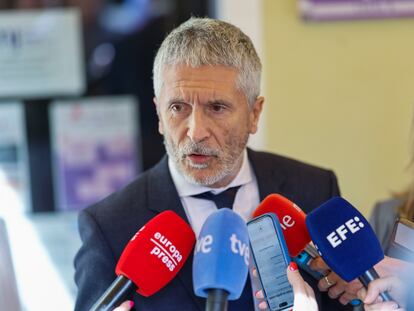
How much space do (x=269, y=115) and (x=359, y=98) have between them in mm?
355

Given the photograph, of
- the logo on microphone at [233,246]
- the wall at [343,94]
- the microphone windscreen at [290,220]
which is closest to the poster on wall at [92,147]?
the wall at [343,94]

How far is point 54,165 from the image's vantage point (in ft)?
8.51

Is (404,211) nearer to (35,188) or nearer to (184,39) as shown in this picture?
(184,39)

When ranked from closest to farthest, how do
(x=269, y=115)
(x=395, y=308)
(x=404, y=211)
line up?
(x=395, y=308) → (x=404, y=211) → (x=269, y=115)

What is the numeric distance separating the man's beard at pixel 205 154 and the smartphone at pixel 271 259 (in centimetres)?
14

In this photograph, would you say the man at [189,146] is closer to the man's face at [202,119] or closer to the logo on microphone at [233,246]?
the man's face at [202,119]

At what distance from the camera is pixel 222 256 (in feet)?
3.42

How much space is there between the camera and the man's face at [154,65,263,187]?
1.31 m

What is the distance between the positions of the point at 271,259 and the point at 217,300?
11.2 inches

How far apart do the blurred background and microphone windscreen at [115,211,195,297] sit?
1243 mm

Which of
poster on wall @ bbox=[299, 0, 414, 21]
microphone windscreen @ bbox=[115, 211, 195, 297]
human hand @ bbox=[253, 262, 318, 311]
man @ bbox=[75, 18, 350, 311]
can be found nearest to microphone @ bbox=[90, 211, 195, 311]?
microphone windscreen @ bbox=[115, 211, 195, 297]

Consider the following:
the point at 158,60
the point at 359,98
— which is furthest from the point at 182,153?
the point at 359,98

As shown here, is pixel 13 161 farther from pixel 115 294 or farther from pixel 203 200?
pixel 115 294

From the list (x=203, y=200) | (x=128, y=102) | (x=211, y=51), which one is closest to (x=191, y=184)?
(x=203, y=200)
